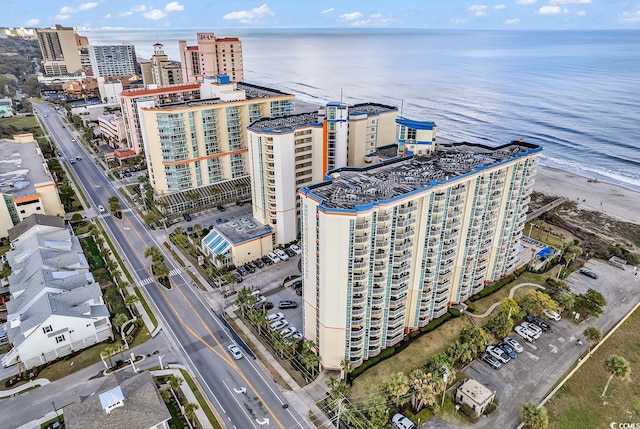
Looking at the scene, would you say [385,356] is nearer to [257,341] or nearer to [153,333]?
[257,341]

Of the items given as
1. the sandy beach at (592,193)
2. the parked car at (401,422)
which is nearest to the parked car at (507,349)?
the parked car at (401,422)

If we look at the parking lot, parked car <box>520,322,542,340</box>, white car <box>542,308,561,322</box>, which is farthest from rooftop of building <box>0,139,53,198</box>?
white car <box>542,308,561,322</box>

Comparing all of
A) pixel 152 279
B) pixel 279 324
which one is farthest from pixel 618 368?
pixel 152 279

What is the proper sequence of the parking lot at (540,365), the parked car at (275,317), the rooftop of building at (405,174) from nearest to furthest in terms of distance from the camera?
1. the rooftop of building at (405,174)
2. the parking lot at (540,365)
3. the parked car at (275,317)

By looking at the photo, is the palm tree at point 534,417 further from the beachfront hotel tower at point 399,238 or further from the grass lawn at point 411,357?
the beachfront hotel tower at point 399,238

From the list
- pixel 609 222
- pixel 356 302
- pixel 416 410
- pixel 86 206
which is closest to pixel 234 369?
pixel 356 302

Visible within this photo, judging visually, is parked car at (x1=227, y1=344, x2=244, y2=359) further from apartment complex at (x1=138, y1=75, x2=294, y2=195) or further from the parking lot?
apartment complex at (x1=138, y1=75, x2=294, y2=195)

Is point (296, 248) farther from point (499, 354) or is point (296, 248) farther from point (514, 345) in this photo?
point (514, 345)
